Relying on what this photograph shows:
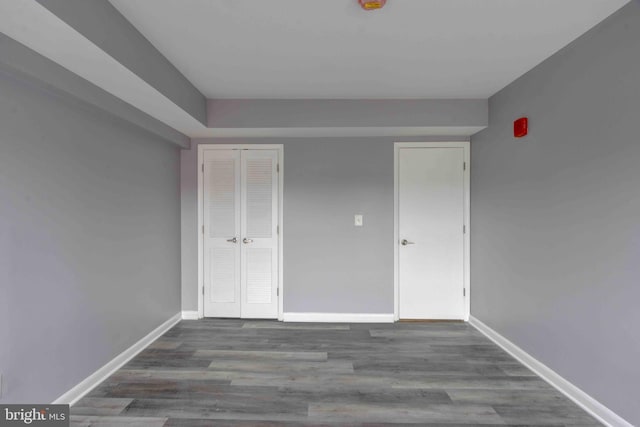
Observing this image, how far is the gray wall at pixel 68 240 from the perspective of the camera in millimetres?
1645

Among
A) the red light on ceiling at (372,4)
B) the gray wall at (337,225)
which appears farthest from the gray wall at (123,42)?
the red light on ceiling at (372,4)

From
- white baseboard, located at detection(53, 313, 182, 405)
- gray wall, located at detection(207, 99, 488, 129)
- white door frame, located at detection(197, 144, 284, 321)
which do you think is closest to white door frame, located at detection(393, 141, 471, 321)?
gray wall, located at detection(207, 99, 488, 129)

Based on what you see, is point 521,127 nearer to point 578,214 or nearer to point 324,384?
point 578,214

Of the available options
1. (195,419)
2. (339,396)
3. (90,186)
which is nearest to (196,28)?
(90,186)

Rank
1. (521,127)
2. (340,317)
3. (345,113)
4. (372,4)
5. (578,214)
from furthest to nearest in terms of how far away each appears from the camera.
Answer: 1. (340,317)
2. (345,113)
3. (521,127)
4. (578,214)
5. (372,4)

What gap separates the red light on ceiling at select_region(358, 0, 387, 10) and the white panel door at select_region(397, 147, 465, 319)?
2004 millimetres

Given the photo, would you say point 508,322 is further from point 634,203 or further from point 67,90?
point 67,90

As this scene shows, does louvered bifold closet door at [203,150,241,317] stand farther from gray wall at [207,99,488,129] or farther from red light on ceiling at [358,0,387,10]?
red light on ceiling at [358,0,387,10]

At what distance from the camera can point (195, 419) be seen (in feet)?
6.22

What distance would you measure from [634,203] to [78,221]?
346 centimetres

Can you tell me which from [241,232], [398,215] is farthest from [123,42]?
[398,215]

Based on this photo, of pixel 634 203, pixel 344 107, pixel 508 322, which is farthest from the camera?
pixel 344 107

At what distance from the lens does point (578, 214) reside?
78.9 inches

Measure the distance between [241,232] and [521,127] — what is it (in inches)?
118
